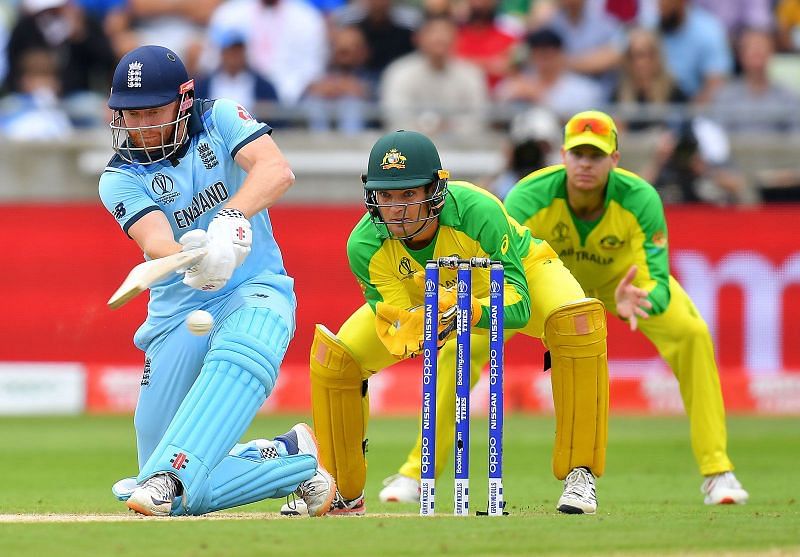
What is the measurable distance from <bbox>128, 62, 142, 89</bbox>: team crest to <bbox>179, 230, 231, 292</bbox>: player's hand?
2.33 ft

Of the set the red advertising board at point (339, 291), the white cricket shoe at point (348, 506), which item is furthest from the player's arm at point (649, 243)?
the red advertising board at point (339, 291)

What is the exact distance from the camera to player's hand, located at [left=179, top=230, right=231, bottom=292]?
20.0ft

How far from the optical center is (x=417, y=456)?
815 cm

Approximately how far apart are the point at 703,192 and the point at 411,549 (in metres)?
9.11

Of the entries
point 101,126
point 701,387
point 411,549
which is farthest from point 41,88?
point 411,549

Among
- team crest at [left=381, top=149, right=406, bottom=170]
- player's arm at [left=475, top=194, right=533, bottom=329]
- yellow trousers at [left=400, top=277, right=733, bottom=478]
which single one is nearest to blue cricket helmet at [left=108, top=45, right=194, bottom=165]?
team crest at [left=381, top=149, right=406, bottom=170]

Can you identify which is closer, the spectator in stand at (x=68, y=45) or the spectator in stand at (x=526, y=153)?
the spectator in stand at (x=526, y=153)

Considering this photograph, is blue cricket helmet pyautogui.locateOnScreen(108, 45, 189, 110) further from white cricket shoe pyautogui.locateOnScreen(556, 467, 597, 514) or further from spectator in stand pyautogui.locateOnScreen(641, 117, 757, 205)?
spectator in stand pyautogui.locateOnScreen(641, 117, 757, 205)

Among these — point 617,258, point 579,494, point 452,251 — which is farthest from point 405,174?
point 617,258

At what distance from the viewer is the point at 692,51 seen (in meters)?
15.3

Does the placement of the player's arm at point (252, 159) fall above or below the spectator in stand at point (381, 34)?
below

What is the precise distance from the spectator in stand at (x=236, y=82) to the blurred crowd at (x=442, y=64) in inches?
0.6

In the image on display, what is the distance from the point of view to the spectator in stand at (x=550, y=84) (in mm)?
14766

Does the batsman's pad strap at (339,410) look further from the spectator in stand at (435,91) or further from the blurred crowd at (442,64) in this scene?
the spectator in stand at (435,91)
